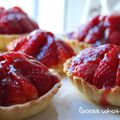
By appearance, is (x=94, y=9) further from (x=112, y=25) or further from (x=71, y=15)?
(x=112, y=25)

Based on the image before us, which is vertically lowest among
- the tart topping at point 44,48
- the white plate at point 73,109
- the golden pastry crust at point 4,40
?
the white plate at point 73,109

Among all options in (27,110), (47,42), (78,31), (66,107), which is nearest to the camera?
(27,110)

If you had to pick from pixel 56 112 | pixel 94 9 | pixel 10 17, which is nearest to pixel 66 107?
pixel 56 112

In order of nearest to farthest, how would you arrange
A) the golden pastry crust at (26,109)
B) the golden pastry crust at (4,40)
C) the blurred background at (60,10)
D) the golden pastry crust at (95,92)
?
1. the golden pastry crust at (26,109)
2. the golden pastry crust at (95,92)
3. the golden pastry crust at (4,40)
4. the blurred background at (60,10)

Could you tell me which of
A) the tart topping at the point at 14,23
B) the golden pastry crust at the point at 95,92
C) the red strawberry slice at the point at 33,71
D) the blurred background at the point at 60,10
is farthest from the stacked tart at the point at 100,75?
the blurred background at the point at 60,10

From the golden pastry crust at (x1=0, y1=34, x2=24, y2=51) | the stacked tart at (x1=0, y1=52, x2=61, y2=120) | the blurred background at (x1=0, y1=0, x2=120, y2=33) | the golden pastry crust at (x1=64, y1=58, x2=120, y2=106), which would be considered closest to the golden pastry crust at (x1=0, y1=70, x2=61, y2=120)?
the stacked tart at (x1=0, y1=52, x2=61, y2=120)

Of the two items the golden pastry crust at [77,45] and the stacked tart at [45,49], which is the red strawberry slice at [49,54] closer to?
the stacked tart at [45,49]

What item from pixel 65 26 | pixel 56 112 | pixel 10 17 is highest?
pixel 10 17
